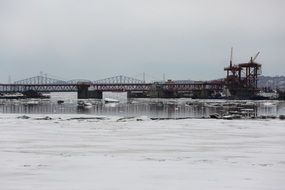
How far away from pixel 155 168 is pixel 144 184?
93.4 inches

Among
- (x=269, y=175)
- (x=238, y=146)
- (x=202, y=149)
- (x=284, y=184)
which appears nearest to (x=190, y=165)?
(x=269, y=175)

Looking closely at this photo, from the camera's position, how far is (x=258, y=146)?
19078 mm

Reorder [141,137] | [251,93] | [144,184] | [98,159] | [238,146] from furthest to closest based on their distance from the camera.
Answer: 1. [251,93]
2. [141,137]
3. [238,146]
4. [98,159]
5. [144,184]

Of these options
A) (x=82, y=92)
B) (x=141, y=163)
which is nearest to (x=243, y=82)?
(x=82, y=92)

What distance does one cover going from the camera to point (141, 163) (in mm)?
13992

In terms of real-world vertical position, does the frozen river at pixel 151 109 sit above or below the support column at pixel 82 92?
below

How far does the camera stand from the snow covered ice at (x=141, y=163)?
35.4 feet

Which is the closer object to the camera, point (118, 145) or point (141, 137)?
point (118, 145)

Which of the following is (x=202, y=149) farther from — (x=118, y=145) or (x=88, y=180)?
(x=88, y=180)

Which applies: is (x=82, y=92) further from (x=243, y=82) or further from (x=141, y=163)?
(x=141, y=163)

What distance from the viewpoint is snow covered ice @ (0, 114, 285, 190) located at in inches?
425

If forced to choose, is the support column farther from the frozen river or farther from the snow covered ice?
the snow covered ice

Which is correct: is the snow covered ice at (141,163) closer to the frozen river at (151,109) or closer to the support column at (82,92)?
the frozen river at (151,109)

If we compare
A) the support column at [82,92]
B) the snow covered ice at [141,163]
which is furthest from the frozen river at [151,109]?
the support column at [82,92]
